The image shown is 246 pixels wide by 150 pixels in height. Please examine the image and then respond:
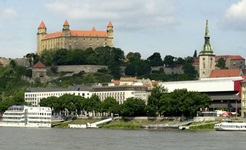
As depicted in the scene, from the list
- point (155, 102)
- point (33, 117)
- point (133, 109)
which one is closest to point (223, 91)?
point (155, 102)

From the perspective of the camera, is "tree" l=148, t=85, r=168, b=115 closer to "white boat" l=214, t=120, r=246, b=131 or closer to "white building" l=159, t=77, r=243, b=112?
"white building" l=159, t=77, r=243, b=112

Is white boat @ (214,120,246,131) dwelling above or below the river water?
above

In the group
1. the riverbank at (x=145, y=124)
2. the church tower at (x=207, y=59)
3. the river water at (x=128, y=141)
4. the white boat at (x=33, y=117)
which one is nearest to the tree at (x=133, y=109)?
the riverbank at (x=145, y=124)

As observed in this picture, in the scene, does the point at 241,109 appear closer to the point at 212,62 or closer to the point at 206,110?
the point at 206,110

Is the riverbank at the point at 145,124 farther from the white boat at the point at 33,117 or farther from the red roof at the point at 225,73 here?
the red roof at the point at 225,73

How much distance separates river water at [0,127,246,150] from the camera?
85.7 meters

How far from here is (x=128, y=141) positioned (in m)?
93.8

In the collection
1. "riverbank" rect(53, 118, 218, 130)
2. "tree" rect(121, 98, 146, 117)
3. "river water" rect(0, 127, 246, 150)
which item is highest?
"tree" rect(121, 98, 146, 117)

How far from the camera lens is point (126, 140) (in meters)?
95.4

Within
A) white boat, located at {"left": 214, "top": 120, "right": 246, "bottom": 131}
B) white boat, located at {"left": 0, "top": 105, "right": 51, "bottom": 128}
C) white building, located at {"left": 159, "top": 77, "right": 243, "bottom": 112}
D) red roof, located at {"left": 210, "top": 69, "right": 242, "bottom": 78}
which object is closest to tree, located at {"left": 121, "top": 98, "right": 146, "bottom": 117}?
white boat, located at {"left": 0, "top": 105, "right": 51, "bottom": 128}

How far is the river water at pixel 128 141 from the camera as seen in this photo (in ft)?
281

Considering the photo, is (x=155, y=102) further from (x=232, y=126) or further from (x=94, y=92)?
(x=94, y=92)

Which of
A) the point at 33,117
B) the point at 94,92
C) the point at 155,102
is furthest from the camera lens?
the point at 94,92

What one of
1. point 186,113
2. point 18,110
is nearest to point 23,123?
point 18,110
